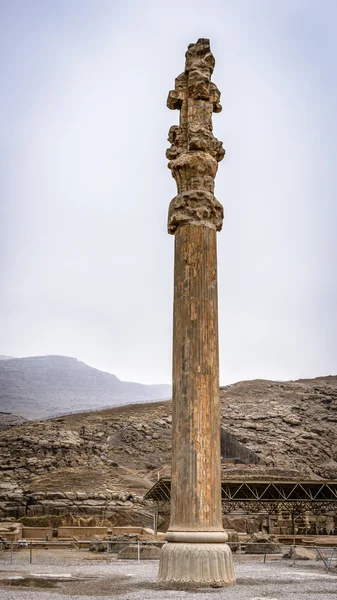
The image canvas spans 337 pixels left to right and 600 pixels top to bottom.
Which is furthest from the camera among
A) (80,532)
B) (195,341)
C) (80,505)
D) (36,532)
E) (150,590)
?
(80,505)

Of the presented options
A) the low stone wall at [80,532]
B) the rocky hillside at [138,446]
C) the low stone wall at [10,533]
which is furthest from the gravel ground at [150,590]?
the rocky hillside at [138,446]

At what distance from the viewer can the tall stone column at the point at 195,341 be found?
10.5m

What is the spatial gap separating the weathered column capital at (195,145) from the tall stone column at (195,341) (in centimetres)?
2

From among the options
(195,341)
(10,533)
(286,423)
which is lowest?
(10,533)

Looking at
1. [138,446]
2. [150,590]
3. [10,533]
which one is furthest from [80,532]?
[138,446]

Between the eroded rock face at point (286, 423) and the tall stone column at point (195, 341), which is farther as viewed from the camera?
the eroded rock face at point (286, 423)

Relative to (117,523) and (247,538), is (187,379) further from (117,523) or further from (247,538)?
(117,523)

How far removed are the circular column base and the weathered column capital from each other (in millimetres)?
5233

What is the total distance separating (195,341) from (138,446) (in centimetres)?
7229

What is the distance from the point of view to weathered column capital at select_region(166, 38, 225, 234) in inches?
482

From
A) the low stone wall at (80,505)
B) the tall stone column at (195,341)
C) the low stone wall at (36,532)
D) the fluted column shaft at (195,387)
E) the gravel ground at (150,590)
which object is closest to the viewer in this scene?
the gravel ground at (150,590)

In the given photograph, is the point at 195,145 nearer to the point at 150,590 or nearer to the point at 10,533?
the point at 150,590

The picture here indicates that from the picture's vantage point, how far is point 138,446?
81688 millimetres

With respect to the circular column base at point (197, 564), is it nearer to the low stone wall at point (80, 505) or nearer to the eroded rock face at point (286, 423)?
the low stone wall at point (80, 505)
